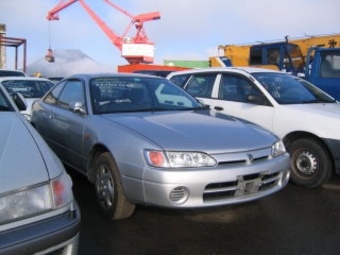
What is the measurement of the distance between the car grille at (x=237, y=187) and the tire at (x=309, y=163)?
1607 millimetres

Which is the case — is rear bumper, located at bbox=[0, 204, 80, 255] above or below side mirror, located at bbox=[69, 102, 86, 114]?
below

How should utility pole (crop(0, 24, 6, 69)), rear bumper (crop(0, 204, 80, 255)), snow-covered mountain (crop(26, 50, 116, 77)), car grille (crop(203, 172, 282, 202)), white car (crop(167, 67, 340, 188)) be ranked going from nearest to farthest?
rear bumper (crop(0, 204, 80, 255))
car grille (crop(203, 172, 282, 202))
white car (crop(167, 67, 340, 188))
utility pole (crop(0, 24, 6, 69))
snow-covered mountain (crop(26, 50, 116, 77))

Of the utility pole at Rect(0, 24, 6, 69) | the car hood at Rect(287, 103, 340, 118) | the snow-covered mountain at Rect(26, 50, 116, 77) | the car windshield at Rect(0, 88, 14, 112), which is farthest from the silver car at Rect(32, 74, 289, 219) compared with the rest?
the snow-covered mountain at Rect(26, 50, 116, 77)

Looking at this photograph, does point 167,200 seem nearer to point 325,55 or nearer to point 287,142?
point 287,142

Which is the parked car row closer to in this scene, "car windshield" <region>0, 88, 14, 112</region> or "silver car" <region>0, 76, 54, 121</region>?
"car windshield" <region>0, 88, 14, 112</region>

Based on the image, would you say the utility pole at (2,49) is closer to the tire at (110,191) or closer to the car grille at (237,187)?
the tire at (110,191)

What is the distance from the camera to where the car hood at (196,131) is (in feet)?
10.8

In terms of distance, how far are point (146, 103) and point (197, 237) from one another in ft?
5.67

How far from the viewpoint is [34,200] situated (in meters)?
2.18

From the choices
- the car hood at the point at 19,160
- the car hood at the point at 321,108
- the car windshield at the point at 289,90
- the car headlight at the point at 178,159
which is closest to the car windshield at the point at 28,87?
the car windshield at the point at 289,90

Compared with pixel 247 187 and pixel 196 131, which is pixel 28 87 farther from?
pixel 247 187

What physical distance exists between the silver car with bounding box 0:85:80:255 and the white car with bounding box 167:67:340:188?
11.2 ft

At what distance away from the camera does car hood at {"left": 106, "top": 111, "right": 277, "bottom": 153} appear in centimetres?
329

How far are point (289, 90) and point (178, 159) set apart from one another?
3.15m
